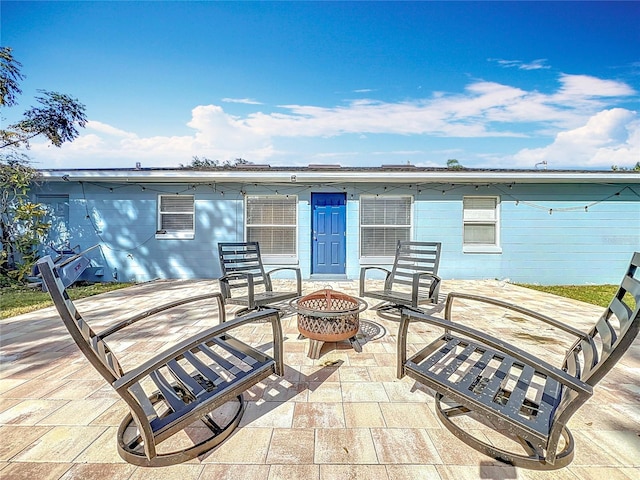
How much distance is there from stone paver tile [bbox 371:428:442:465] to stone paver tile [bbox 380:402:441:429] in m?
0.06

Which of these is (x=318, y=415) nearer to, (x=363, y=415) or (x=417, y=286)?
(x=363, y=415)

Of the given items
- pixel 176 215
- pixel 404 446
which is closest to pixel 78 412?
pixel 404 446

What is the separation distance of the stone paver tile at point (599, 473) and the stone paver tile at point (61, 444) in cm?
264

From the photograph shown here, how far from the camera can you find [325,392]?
6.91ft

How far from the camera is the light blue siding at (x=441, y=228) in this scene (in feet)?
22.7

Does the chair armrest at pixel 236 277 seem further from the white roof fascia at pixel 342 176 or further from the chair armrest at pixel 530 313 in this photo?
the white roof fascia at pixel 342 176

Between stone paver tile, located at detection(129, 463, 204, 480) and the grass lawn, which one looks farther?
the grass lawn

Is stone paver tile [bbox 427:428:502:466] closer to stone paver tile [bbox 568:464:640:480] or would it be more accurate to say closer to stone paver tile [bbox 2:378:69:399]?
stone paver tile [bbox 568:464:640:480]

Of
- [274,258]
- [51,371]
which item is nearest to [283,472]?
[51,371]

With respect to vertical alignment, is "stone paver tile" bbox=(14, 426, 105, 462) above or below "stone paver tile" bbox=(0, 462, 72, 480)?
below

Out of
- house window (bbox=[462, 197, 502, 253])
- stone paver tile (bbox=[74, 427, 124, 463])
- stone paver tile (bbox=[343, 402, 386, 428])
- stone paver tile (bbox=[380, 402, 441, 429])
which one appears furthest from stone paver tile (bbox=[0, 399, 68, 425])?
house window (bbox=[462, 197, 502, 253])

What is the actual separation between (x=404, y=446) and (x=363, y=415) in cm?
34

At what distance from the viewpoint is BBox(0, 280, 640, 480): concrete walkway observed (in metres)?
1.39

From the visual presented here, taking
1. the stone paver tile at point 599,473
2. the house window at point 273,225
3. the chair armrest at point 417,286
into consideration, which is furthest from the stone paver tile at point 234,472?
the house window at point 273,225
